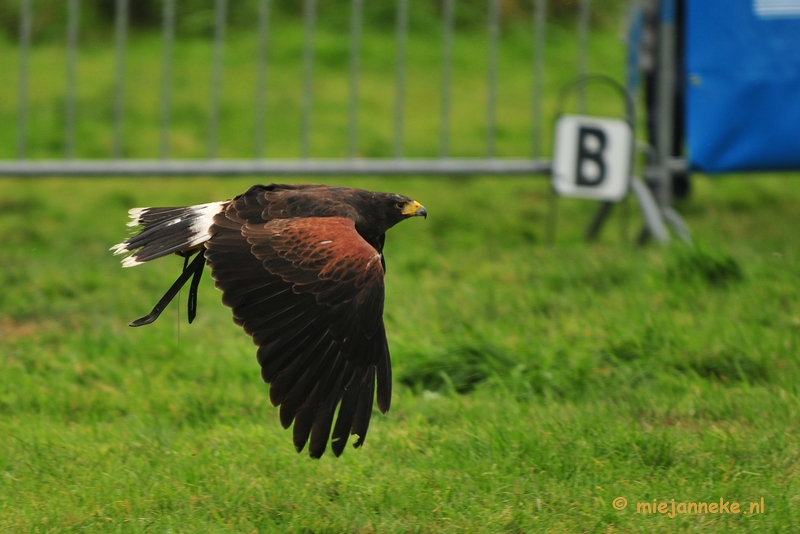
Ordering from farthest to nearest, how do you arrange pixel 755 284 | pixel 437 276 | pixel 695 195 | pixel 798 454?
1. pixel 695 195
2. pixel 437 276
3. pixel 755 284
4. pixel 798 454

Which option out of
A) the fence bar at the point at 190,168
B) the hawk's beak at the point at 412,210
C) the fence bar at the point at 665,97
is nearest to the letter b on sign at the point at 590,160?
the fence bar at the point at 665,97

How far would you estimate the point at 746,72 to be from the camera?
21.3 ft

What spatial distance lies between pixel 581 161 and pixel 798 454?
3.44 metres

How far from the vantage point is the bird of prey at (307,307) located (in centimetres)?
330

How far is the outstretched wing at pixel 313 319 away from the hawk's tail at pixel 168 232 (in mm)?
220

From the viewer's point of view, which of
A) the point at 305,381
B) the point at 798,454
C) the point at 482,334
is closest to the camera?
the point at 305,381

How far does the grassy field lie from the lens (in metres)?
3.47

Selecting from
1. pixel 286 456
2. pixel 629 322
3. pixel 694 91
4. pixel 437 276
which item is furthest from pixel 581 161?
pixel 286 456

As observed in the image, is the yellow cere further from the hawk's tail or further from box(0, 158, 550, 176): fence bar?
box(0, 158, 550, 176): fence bar

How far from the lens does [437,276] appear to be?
627cm

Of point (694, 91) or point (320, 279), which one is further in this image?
point (694, 91)

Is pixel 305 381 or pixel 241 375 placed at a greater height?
pixel 305 381

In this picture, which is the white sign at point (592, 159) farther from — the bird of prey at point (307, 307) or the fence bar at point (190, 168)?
the bird of prey at point (307, 307)

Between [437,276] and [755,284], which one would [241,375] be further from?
[755,284]
